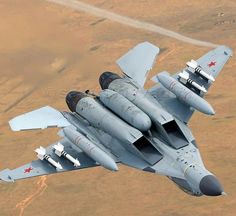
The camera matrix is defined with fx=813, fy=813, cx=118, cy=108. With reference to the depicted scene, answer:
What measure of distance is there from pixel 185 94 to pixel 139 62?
6835 millimetres

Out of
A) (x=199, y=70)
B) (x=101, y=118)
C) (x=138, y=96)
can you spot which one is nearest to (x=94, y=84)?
(x=199, y=70)

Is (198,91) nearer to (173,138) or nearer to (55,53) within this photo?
(173,138)

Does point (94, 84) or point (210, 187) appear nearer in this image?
point (210, 187)

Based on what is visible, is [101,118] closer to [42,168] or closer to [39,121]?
[39,121]

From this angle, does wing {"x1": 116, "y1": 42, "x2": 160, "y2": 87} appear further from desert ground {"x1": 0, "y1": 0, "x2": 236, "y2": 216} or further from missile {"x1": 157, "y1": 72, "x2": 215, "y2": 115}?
desert ground {"x1": 0, "y1": 0, "x2": 236, "y2": 216}

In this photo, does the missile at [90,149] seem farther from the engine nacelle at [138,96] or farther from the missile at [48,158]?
the engine nacelle at [138,96]

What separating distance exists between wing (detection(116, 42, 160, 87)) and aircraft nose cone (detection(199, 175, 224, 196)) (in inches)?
538

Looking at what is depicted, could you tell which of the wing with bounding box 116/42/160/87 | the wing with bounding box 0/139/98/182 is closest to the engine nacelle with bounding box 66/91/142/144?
the wing with bounding box 0/139/98/182

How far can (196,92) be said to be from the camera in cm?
6388

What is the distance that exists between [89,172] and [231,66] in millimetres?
27732

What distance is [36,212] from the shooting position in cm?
8744

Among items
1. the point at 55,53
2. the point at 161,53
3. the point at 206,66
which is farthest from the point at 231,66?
the point at 206,66

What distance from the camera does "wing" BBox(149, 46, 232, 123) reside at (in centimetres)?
6216

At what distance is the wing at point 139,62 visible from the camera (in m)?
65.8
